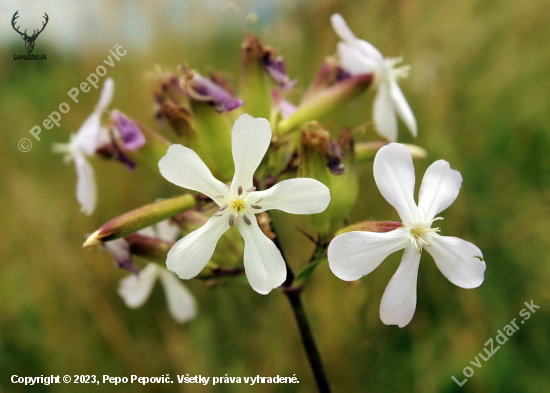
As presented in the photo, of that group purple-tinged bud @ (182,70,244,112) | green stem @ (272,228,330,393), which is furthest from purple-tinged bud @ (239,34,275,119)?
green stem @ (272,228,330,393)

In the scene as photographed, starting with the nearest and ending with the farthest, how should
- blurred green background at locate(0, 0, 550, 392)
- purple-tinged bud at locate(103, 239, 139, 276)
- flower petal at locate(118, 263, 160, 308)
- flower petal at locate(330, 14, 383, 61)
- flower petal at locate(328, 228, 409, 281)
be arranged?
flower petal at locate(328, 228, 409, 281) → purple-tinged bud at locate(103, 239, 139, 276) → flower petal at locate(330, 14, 383, 61) → flower petal at locate(118, 263, 160, 308) → blurred green background at locate(0, 0, 550, 392)

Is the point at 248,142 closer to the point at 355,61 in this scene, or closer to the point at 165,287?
the point at 355,61

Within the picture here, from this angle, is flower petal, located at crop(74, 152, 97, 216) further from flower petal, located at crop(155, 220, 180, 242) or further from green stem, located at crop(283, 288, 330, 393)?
green stem, located at crop(283, 288, 330, 393)

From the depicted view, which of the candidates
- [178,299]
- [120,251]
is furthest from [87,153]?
[178,299]

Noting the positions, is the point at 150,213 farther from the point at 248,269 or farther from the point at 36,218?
the point at 36,218

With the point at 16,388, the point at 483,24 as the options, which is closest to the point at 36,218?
the point at 16,388

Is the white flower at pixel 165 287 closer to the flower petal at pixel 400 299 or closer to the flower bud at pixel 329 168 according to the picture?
the flower bud at pixel 329 168

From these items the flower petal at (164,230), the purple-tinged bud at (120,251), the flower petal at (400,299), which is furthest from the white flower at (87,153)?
the flower petal at (400,299)
